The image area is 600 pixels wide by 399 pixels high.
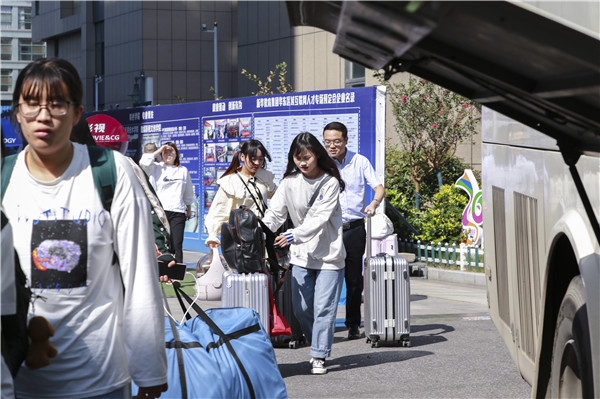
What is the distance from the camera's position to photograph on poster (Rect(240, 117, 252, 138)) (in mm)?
15692

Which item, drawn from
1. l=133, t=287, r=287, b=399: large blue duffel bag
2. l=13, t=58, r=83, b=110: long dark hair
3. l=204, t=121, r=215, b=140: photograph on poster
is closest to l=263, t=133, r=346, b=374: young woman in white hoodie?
l=133, t=287, r=287, b=399: large blue duffel bag

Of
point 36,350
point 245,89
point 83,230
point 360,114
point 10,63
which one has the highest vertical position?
point 10,63

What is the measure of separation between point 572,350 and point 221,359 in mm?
1854

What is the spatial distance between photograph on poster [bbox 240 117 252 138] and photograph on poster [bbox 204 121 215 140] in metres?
1.65

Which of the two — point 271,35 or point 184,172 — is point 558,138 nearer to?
point 184,172

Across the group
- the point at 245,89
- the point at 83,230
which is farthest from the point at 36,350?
the point at 245,89

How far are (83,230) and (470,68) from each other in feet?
4.23

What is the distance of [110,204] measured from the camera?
324 centimetres

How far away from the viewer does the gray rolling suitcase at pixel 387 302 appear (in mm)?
8891

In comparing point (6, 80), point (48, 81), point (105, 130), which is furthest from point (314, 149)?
point (6, 80)

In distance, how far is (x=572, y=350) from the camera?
3.57 m

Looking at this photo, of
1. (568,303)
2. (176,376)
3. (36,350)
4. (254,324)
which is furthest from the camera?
(254,324)

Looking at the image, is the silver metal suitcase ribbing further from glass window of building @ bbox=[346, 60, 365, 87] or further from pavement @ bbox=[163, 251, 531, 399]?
glass window of building @ bbox=[346, 60, 365, 87]

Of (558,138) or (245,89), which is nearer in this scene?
(558,138)
